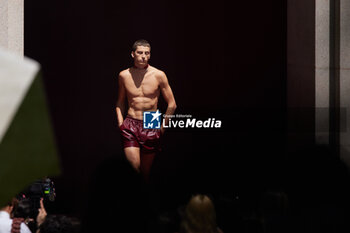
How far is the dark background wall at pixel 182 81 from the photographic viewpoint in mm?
10391

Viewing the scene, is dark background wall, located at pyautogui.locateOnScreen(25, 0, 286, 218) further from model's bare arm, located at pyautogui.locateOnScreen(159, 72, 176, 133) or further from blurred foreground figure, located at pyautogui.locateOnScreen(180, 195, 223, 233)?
blurred foreground figure, located at pyautogui.locateOnScreen(180, 195, 223, 233)

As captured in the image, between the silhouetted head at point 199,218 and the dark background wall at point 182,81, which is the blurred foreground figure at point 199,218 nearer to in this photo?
the silhouetted head at point 199,218

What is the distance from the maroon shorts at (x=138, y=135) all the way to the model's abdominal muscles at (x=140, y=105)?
112 mm

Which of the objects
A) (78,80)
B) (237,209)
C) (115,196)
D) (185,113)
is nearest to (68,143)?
(78,80)

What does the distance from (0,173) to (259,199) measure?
8579 millimetres

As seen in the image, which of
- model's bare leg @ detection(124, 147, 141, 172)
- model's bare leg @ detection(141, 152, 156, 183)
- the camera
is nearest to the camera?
the camera

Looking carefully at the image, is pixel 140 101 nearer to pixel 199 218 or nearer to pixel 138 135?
pixel 138 135

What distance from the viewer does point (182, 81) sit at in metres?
10.8

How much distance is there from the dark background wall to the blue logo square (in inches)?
50.0

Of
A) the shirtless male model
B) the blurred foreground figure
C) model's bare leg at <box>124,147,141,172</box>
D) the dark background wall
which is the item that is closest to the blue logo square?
the shirtless male model

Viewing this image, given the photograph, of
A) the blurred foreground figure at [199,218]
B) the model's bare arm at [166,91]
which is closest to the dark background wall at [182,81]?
the model's bare arm at [166,91]

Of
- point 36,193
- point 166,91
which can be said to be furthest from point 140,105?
point 36,193

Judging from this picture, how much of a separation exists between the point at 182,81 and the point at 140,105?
6.54ft

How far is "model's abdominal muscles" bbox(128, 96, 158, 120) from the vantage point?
8.92 metres
